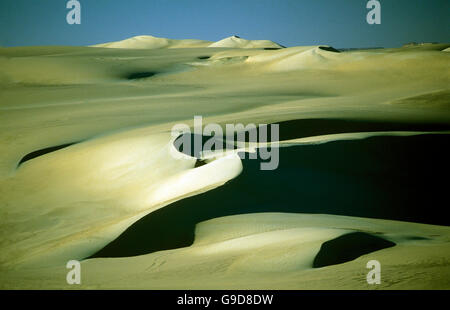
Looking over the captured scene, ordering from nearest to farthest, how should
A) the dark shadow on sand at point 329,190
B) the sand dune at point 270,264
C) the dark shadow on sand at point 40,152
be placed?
1. the sand dune at point 270,264
2. the dark shadow on sand at point 329,190
3. the dark shadow on sand at point 40,152

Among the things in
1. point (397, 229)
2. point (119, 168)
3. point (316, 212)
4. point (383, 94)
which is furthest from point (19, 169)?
point (383, 94)

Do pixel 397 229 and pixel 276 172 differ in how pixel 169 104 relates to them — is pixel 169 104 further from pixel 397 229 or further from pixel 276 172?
pixel 397 229

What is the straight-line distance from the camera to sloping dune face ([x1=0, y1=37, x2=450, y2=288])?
135 inches

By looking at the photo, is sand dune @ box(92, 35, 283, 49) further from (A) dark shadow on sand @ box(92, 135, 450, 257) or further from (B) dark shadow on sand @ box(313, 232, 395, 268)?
(B) dark shadow on sand @ box(313, 232, 395, 268)

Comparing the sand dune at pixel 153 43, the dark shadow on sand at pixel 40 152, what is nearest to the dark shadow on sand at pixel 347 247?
the dark shadow on sand at pixel 40 152

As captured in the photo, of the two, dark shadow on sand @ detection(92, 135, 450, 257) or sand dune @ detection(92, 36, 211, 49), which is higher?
sand dune @ detection(92, 36, 211, 49)

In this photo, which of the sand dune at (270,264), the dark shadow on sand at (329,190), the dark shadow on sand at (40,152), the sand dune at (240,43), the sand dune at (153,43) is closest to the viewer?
the sand dune at (270,264)

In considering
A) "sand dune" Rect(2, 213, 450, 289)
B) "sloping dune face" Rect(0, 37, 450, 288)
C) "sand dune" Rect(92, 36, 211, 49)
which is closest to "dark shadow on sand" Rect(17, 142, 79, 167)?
"sloping dune face" Rect(0, 37, 450, 288)

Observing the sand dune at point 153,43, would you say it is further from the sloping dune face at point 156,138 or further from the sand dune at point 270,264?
the sand dune at point 270,264

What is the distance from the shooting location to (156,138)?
7.32m

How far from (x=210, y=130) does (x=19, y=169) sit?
9.34 ft

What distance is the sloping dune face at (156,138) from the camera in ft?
11.2

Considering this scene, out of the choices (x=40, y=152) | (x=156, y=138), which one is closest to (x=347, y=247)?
(x=156, y=138)

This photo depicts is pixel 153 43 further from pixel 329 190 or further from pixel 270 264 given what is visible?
pixel 270 264
